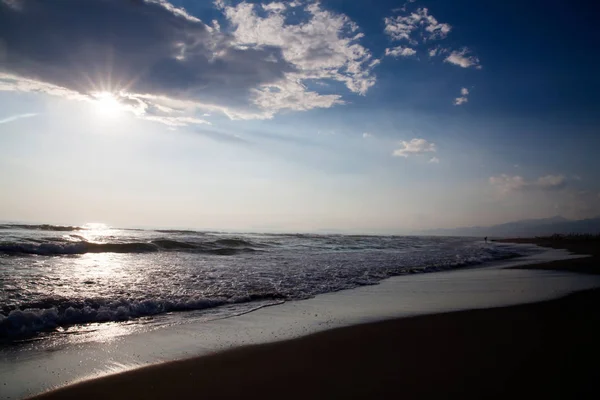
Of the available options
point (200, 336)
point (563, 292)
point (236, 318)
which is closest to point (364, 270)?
point (563, 292)

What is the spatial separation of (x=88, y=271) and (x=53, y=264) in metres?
2.55

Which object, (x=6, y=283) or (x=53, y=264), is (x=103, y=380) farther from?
(x=53, y=264)

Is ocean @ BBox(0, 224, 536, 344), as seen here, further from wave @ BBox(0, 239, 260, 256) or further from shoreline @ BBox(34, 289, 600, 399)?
shoreline @ BBox(34, 289, 600, 399)

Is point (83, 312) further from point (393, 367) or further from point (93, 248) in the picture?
point (93, 248)

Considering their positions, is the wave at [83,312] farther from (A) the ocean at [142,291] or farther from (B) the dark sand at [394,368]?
(B) the dark sand at [394,368]

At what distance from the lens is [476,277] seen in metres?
13.2

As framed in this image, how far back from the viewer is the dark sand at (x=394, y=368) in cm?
366

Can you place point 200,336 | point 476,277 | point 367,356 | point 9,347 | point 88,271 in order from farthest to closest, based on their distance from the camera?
1. point 476,277
2. point 88,271
3. point 200,336
4. point 9,347
5. point 367,356

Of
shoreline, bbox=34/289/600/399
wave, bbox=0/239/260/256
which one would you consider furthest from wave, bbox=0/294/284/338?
wave, bbox=0/239/260/256

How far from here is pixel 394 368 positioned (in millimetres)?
4270

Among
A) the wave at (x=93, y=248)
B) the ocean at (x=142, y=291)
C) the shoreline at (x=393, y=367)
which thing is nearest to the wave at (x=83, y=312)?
the ocean at (x=142, y=291)

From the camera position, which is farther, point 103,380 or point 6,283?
point 6,283

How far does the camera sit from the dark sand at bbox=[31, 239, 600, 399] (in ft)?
12.0

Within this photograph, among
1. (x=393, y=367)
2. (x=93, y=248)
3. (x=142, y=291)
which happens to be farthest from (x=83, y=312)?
(x=93, y=248)
